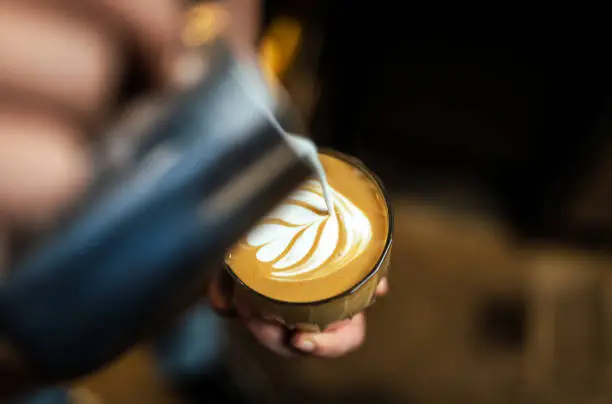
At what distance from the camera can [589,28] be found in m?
1.32

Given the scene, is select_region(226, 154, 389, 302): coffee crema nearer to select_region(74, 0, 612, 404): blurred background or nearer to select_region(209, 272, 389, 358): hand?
select_region(209, 272, 389, 358): hand

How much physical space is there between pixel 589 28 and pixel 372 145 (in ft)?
1.98

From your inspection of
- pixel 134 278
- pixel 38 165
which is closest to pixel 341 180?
pixel 134 278

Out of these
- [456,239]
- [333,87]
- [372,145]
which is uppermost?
[333,87]

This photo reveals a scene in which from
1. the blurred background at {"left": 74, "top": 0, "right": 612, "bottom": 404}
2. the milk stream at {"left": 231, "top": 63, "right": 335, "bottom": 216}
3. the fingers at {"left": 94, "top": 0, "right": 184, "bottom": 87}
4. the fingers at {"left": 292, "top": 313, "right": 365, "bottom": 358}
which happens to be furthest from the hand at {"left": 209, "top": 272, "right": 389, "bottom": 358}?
the blurred background at {"left": 74, "top": 0, "right": 612, "bottom": 404}

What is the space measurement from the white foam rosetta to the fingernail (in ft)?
0.39

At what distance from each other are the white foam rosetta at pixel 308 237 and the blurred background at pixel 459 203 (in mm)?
693

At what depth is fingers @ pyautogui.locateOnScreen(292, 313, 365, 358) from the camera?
91 centimetres

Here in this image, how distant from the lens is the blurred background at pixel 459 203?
1.45 metres

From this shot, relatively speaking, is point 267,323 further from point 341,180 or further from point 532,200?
point 532,200

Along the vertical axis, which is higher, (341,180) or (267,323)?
(341,180)

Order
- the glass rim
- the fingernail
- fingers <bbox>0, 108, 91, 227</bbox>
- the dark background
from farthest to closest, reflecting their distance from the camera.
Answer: the dark background → the fingernail → the glass rim → fingers <bbox>0, 108, 91, 227</bbox>

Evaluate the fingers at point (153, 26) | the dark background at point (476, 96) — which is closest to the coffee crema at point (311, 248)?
the fingers at point (153, 26)

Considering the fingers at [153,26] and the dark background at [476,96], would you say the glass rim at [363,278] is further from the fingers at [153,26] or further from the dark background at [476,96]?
the dark background at [476,96]
